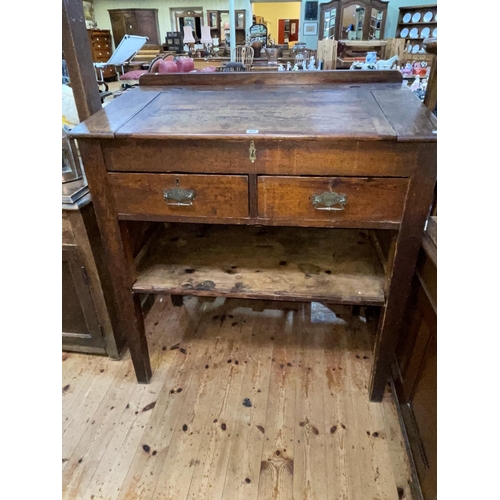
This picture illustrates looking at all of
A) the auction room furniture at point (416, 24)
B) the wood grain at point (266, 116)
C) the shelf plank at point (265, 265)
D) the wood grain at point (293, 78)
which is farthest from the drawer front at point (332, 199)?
the auction room furniture at point (416, 24)

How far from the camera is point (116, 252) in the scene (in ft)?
3.54

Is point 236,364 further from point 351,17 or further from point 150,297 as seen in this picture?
point 351,17

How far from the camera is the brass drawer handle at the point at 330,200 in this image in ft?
2.95

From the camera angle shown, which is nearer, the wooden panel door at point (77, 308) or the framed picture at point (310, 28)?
the wooden panel door at point (77, 308)

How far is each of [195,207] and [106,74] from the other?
28.2 ft

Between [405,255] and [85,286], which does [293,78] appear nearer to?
[405,255]

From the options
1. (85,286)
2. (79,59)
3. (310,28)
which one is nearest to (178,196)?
(79,59)

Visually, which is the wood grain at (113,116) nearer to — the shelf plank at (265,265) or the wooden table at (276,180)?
the wooden table at (276,180)

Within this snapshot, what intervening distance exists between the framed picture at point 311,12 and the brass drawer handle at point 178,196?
763 centimetres

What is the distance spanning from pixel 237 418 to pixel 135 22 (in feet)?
32.8

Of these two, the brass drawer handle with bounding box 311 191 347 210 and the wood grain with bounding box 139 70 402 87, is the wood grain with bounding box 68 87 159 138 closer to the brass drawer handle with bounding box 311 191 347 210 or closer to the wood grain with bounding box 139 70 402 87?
the wood grain with bounding box 139 70 402 87

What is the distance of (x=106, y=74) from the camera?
319 inches
